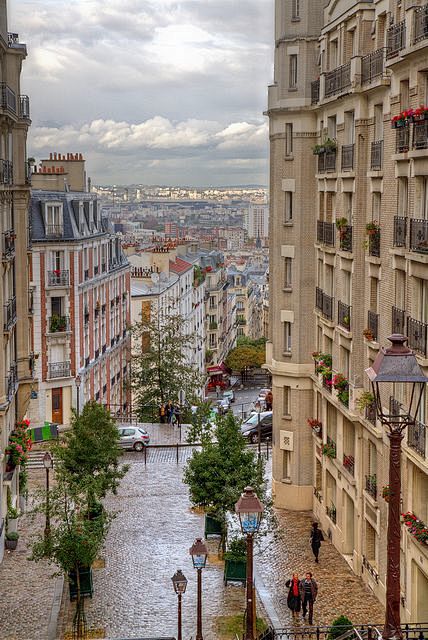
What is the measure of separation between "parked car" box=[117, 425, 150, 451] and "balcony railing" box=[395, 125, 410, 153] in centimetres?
2819

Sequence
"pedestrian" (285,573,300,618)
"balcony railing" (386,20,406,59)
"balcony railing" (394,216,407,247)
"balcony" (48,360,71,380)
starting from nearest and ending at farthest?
"balcony railing" (386,20,406,59)
"balcony railing" (394,216,407,247)
"pedestrian" (285,573,300,618)
"balcony" (48,360,71,380)

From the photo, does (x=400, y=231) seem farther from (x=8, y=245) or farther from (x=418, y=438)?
(x=8, y=245)

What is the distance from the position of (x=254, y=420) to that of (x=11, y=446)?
820 inches

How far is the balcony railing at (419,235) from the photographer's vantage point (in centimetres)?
2539

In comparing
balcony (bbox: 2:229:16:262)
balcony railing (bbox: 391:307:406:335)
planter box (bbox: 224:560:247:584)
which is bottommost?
planter box (bbox: 224:560:247:584)

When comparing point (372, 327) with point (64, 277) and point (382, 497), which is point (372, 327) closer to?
point (382, 497)

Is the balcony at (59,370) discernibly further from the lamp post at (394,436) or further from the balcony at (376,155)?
the lamp post at (394,436)

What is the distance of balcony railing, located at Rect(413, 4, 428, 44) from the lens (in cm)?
2466

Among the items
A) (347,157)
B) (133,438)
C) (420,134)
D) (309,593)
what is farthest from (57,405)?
(420,134)

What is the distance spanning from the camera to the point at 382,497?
29109 millimetres

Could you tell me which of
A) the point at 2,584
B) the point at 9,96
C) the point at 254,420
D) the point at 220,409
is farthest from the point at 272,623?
the point at 220,409

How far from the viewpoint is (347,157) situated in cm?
3431

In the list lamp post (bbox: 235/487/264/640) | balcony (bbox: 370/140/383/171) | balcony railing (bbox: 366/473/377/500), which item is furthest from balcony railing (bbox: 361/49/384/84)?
lamp post (bbox: 235/487/264/640)

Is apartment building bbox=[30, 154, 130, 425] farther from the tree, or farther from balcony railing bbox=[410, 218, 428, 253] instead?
balcony railing bbox=[410, 218, 428, 253]
